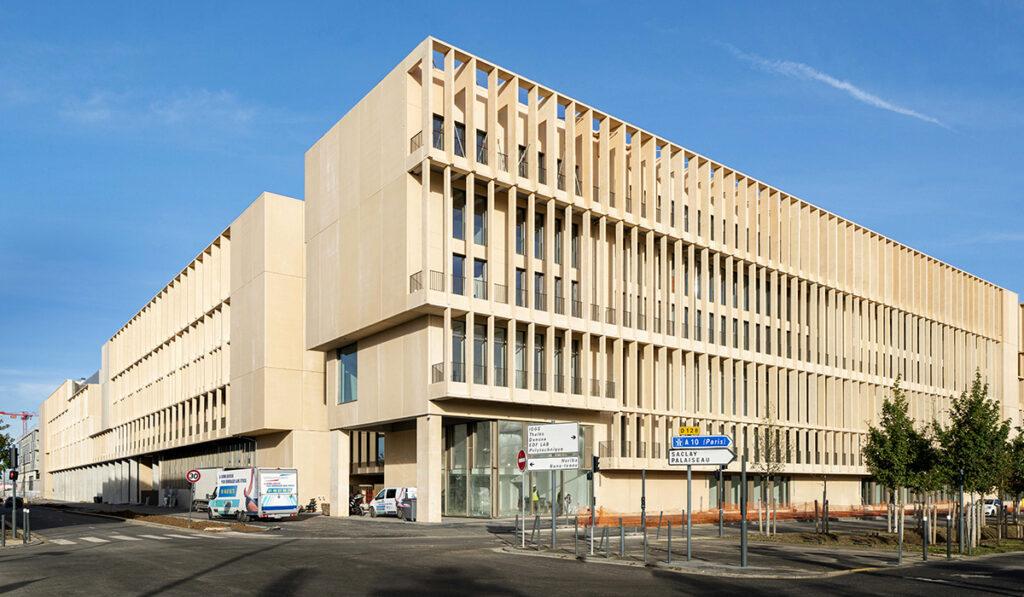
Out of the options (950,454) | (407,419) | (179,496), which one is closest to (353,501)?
(407,419)

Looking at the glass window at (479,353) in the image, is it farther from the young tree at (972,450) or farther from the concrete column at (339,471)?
the young tree at (972,450)

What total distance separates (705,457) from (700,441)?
1.69 feet

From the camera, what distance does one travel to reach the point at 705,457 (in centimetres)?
2748

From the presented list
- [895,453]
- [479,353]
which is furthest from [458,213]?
[895,453]

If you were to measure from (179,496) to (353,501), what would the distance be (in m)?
30.7

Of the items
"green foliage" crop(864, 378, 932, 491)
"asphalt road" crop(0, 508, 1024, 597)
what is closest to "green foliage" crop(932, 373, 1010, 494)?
"green foliage" crop(864, 378, 932, 491)

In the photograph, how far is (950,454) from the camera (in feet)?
127

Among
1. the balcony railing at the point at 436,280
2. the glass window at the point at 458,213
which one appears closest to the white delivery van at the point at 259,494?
the balcony railing at the point at 436,280

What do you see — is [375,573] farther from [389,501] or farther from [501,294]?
[389,501]

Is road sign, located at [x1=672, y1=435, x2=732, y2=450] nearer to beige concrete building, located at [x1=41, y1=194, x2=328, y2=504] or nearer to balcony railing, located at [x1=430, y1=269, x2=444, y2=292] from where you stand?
balcony railing, located at [x1=430, y1=269, x2=444, y2=292]

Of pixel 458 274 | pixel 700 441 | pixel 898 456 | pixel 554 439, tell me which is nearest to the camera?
pixel 700 441

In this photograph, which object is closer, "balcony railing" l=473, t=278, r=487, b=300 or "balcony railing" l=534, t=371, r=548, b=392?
"balcony railing" l=473, t=278, r=487, b=300

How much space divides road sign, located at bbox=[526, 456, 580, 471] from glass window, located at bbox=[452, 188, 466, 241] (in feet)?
70.3

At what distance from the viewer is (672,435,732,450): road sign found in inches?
1083
